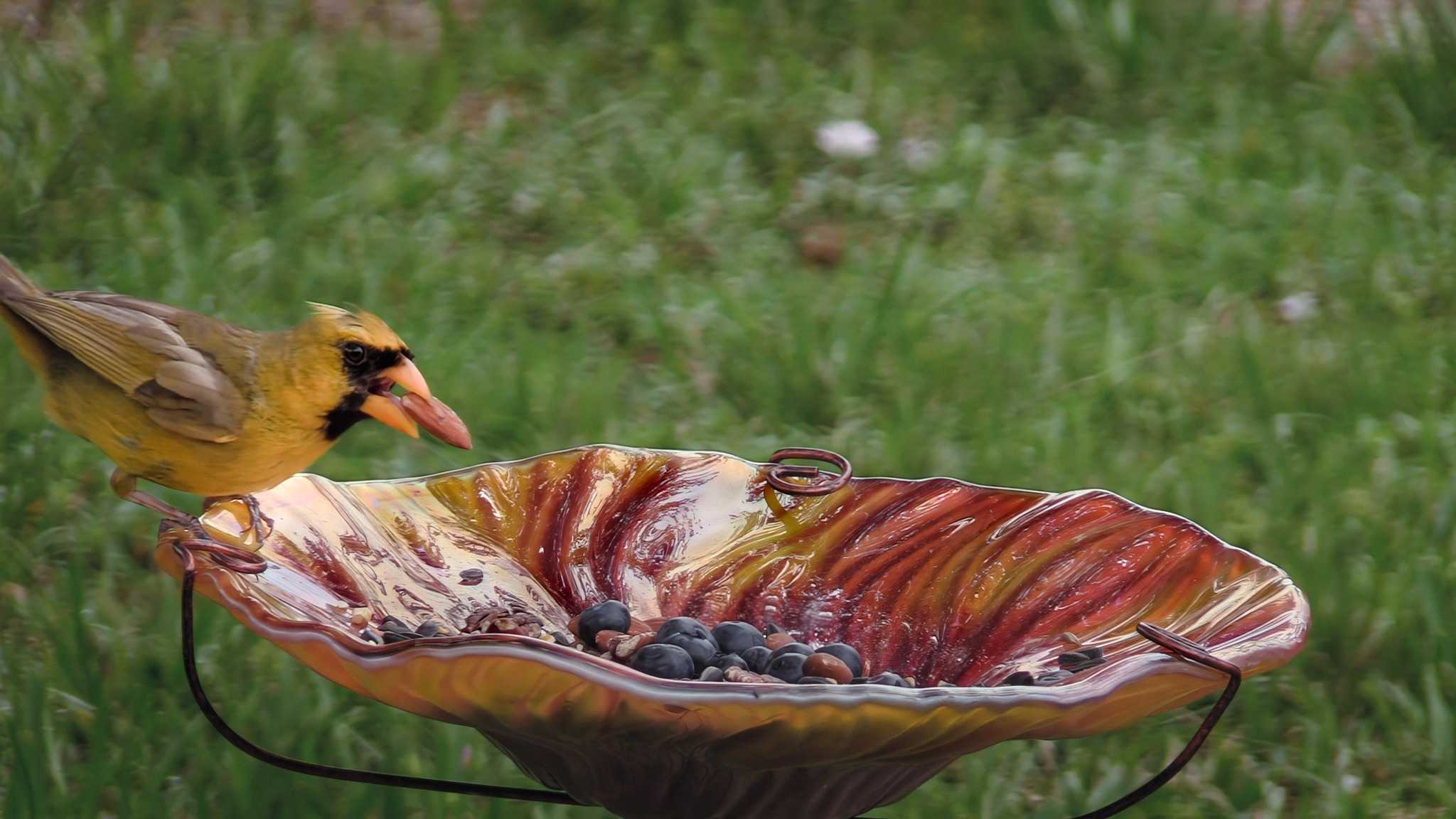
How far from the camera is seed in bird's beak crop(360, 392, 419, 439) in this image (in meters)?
1.52

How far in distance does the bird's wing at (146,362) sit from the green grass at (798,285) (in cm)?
107

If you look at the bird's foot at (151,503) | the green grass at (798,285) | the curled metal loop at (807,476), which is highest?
the bird's foot at (151,503)

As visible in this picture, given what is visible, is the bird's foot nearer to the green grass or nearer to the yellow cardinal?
the yellow cardinal

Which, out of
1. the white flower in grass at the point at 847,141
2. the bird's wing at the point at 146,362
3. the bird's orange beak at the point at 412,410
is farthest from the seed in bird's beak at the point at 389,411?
the white flower in grass at the point at 847,141

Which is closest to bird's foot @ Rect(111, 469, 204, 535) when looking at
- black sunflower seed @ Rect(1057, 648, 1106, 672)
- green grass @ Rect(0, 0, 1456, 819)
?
black sunflower seed @ Rect(1057, 648, 1106, 672)

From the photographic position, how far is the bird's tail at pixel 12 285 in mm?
1545

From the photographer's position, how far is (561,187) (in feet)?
13.5

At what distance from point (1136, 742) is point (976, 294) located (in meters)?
1.30

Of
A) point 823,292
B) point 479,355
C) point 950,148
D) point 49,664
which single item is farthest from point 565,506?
point 950,148

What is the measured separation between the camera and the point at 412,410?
1504 mm

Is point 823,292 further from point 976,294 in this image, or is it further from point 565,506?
point 565,506

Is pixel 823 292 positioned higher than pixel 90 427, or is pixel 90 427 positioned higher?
pixel 90 427

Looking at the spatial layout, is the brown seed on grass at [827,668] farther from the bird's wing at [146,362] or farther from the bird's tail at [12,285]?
the bird's tail at [12,285]

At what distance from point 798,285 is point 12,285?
234 cm
